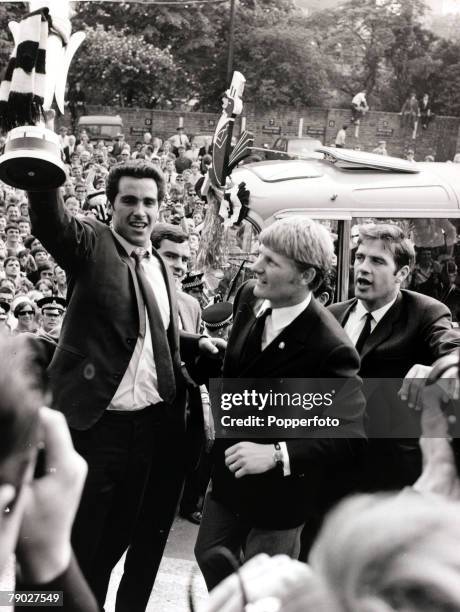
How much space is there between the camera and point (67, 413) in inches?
96.5

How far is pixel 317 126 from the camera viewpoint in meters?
19.6

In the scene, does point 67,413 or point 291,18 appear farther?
point 291,18

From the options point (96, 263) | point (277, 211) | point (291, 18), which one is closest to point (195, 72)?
point (291, 18)

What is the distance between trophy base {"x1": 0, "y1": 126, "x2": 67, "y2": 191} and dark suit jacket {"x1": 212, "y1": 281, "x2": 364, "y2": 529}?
757 millimetres

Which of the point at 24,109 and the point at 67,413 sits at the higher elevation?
the point at 24,109

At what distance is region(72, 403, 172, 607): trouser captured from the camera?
8.16 feet

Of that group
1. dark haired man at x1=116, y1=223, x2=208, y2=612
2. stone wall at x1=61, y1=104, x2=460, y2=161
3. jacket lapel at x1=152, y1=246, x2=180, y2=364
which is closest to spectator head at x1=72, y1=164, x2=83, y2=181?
stone wall at x1=61, y1=104, x2=460, y2=161

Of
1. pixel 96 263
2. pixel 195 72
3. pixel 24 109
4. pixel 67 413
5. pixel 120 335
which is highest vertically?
pixel 195 72

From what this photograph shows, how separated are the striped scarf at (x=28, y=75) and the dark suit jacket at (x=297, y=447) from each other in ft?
2.95

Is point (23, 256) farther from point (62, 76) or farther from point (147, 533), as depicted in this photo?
point (62, 76)

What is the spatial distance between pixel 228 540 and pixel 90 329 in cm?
76

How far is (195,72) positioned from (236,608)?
1983 cm

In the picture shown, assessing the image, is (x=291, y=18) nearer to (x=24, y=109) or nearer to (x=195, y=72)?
(x=195, y=72)

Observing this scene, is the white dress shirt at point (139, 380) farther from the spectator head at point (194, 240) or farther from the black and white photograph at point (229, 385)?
the spectator head at point (194, 240)
